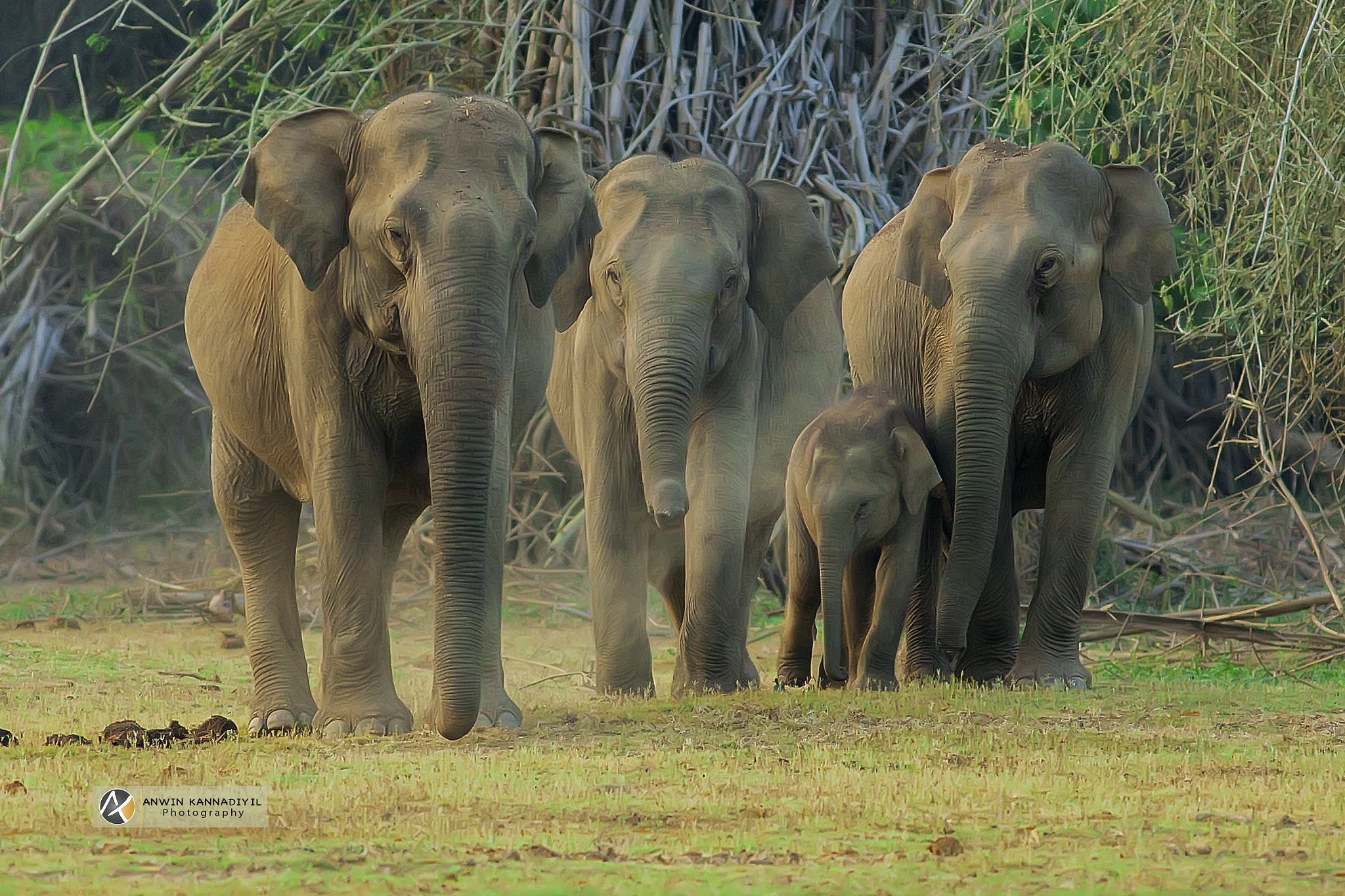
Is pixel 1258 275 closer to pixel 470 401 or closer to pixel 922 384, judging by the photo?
pixel 922 384

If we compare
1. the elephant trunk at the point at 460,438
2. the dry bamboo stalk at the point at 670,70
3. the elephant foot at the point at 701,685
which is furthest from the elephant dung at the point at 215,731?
the dry bamboo stalk at the point at 670,70

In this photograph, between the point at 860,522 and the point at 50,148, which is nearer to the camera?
the point at 860,522

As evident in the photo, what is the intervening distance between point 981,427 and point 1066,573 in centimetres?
91

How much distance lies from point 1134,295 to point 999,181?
0.78m

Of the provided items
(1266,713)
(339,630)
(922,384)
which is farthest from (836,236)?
(339,630)

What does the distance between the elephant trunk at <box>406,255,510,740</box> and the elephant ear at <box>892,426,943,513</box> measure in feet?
8.57

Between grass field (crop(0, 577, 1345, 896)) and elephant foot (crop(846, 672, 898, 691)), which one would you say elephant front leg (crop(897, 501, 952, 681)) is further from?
grass field (crop(0, 577, 1345, 896))

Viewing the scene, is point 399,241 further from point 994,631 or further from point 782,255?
point 994,631

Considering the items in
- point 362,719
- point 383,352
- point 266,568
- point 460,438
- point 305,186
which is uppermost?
point 305,186

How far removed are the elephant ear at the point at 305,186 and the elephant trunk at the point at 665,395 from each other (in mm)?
1502

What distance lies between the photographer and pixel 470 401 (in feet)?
21.2

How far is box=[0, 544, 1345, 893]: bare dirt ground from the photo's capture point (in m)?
4.64

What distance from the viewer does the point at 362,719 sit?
23.2 ft

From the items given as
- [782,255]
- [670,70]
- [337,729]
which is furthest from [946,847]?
[670,70]
